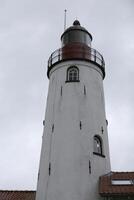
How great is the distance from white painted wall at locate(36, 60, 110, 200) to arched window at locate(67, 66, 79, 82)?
242mm

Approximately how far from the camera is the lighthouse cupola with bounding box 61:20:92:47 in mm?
24688

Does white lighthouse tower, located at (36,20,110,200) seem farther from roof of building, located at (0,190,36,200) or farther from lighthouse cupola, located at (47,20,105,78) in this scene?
roof of building, located at (0,190,36,200)

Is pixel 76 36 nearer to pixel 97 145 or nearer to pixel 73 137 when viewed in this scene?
pixel 73 137

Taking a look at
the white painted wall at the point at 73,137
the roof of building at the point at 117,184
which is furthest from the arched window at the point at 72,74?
the roof of building at the point at 117,184

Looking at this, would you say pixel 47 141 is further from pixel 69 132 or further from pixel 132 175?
pixel 132 175

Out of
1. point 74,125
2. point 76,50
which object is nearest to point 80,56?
point 76,50

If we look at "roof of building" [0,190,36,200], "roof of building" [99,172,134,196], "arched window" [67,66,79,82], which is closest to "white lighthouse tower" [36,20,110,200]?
"arched window" [67,66,79,82]

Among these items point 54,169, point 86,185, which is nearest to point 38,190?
point 54,169

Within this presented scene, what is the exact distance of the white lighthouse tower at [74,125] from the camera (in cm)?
1958

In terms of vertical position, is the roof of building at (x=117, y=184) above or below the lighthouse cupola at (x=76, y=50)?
below

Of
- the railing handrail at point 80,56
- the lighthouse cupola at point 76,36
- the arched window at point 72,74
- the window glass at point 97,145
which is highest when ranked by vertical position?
the lighthouse cupola at point 76,36

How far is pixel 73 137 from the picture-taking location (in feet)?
67.8

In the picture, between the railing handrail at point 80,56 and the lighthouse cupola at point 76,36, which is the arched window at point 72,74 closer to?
the railing handrail at point 80,56

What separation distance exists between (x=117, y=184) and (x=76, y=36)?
11.0 metres
